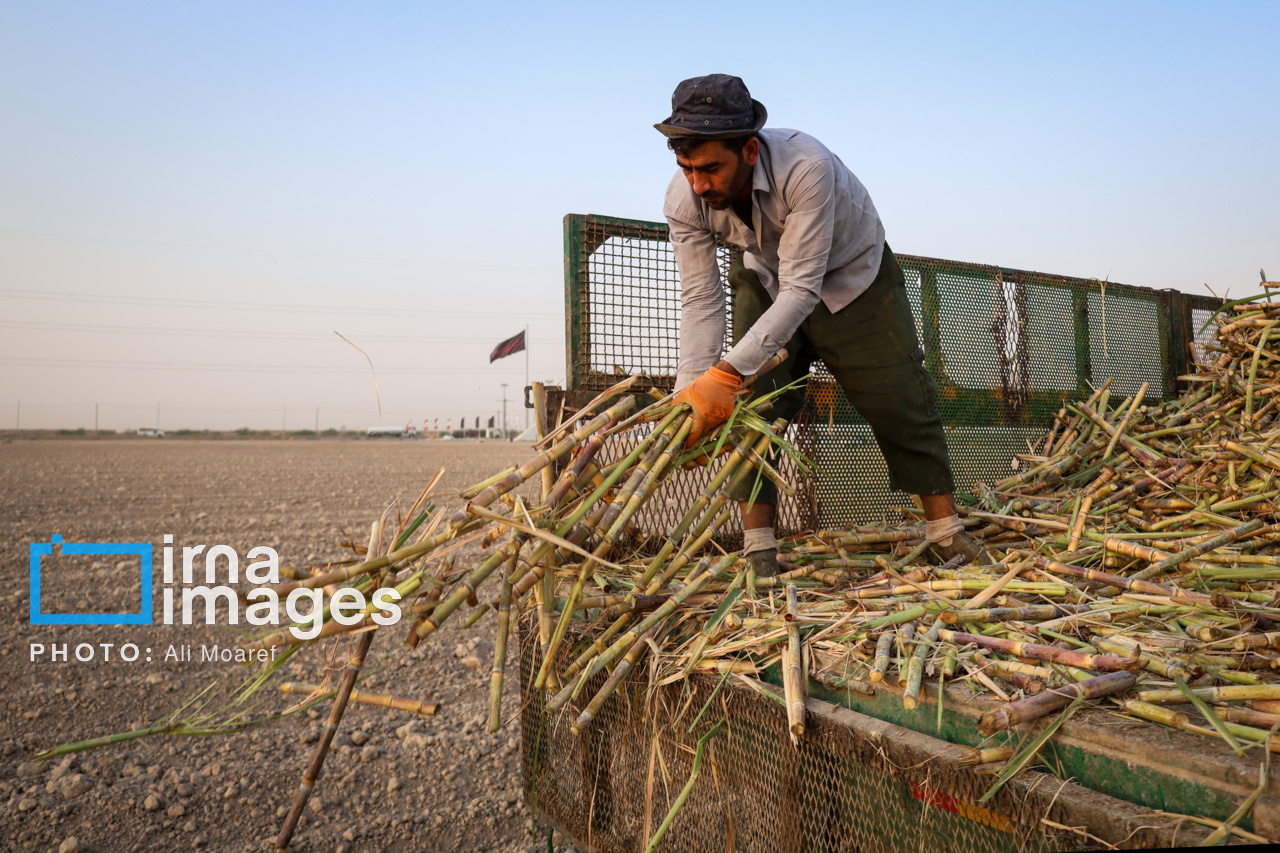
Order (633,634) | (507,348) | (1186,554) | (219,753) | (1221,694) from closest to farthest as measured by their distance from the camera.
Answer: (1221,694) < (633,634) < (1186,554) < (219,753) < (507,348)

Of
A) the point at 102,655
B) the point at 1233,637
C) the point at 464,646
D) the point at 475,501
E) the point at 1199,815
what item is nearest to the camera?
the point at 1199,815

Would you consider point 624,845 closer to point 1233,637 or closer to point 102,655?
point 1233,637

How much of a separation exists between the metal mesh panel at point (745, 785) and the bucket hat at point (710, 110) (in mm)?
1519

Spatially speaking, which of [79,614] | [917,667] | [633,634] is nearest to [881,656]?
[917,667]

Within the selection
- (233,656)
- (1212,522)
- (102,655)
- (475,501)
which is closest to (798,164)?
(475,501)

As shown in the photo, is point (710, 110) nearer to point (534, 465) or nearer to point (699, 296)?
point (699, 296)

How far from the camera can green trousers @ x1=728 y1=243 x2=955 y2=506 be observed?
2.84 m

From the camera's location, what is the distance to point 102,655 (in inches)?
169

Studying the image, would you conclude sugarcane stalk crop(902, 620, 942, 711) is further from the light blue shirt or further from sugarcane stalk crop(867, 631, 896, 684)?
the light blue shirt

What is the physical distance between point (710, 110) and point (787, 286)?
57 centimetres

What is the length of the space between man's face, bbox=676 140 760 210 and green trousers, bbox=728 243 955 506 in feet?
1.74

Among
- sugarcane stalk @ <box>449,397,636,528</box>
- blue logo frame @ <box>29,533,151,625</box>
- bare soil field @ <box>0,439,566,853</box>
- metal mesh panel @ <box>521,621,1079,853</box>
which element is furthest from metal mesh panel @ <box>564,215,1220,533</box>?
blue logo frame @ <box>29,533,151,625</box>

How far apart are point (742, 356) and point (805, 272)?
0.37m

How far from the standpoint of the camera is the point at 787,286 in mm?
2498
